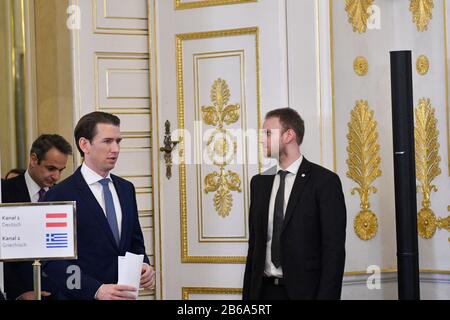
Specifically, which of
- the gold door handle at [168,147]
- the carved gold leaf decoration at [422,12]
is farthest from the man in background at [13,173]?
the carved gold leaf decoration at [422,12]

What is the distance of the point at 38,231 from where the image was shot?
3.55m

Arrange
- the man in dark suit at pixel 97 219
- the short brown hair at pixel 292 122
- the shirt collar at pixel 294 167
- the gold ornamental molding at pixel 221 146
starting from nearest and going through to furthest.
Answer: the man in dark suit at pixel 97 219 < the shirt collar at pixel 294 167 < the short brown hair at pixel 292 122 < the gold ornamental molding at pixel 221 146

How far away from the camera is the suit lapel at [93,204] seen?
3879 millimetres

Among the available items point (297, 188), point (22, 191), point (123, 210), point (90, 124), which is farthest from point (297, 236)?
point (22, 191)

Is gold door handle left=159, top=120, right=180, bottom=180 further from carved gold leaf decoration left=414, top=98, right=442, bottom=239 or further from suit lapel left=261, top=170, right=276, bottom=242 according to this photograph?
carved gold leaf decoration left=414, top=98, right=442, bottom=239

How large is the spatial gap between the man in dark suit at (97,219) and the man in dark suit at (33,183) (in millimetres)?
324

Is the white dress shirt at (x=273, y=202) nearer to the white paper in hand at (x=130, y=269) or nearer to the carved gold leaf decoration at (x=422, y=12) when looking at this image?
the white paper in hand at (x=130, y=269)

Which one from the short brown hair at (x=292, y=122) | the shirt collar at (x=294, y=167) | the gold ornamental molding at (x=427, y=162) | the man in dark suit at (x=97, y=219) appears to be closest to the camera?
the man in dark suit at (x=97, y=219)

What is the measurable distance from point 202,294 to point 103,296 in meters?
1.31

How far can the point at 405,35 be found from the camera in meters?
4.83

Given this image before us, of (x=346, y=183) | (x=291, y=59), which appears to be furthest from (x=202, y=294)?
(x=291, y=59)

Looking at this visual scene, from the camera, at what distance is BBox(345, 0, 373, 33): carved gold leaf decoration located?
4789 mm

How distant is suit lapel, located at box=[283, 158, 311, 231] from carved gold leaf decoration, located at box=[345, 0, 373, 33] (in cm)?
98

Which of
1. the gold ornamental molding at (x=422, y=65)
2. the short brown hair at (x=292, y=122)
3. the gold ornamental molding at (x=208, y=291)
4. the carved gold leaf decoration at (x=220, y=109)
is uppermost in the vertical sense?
the gold ornamental molding at (x=422, y=65)
